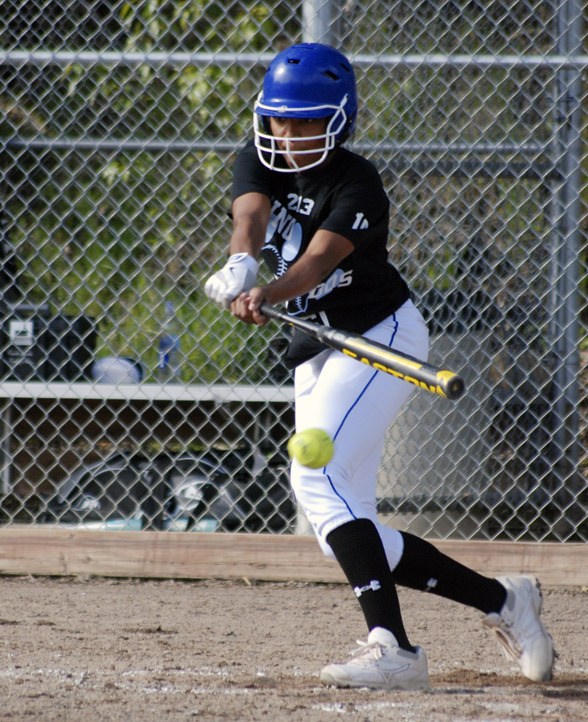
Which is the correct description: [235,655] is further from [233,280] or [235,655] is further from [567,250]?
[567,250]

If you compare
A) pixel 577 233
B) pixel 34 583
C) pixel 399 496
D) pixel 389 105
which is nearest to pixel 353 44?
pixel 389 105

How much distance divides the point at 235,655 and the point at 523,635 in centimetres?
87

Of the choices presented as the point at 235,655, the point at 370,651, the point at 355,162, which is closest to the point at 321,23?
the point at 355,162

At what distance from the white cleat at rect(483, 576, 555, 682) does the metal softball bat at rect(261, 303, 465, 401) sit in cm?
74

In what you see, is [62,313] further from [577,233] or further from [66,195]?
[577,233]

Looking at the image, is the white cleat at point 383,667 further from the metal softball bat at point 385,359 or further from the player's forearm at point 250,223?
the player's forearm at point 250,223

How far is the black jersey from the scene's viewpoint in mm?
2738

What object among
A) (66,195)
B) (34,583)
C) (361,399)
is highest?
(361,399)

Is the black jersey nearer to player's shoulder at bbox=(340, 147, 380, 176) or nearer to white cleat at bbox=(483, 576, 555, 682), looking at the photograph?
player's shoulder at bbox=(340, 147, 380, 176)

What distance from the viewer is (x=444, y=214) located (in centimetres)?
445

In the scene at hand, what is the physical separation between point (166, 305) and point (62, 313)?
460 millimetres

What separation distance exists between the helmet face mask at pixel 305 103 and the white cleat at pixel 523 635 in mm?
1252

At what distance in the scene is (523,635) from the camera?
2840mm

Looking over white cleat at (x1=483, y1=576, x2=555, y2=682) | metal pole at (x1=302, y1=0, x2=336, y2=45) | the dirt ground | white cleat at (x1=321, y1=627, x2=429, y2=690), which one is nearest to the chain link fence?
metal pole at (x1=302, y1=0, x2=336, y2=45)
